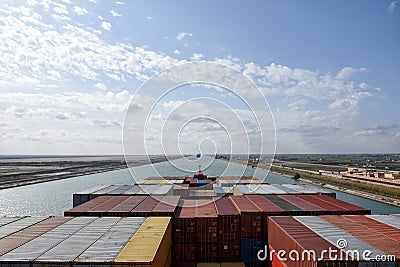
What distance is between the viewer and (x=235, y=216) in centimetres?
1614

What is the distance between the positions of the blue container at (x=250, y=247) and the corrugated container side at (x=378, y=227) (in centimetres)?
464

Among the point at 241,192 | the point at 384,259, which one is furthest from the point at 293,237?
the point at 241,192

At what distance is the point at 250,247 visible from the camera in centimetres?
1595

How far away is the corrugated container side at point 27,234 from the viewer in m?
10.5

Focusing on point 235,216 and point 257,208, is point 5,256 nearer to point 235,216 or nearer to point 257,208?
point 235,216

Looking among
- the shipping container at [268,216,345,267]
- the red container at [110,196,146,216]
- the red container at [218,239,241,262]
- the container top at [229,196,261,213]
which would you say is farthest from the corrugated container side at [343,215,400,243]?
the red container at [110,196,146,216]

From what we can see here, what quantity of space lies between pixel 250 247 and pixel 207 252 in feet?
7.63

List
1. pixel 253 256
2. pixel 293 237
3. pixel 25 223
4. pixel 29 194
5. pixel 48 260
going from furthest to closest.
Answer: pixel 29 194 → pixel 253 256 → pixel 25 223 → pixel 293 237 → pixel 48 260

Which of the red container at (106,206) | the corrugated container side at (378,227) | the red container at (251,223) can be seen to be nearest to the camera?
the corrugated container side at (378,227)

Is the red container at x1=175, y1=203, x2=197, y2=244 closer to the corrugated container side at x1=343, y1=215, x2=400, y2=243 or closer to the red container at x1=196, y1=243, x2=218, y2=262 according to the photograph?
the red container at x1=196, y1=243, x2=218, y2=262

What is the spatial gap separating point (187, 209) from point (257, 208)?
14.2 ft

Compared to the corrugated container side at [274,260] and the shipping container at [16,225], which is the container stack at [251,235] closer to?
the corrugated container side at [274,260]

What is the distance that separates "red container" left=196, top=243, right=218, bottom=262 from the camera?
52.3ft

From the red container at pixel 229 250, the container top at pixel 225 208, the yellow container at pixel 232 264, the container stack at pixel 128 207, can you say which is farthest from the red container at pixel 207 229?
the container stack at pixel 128 207
